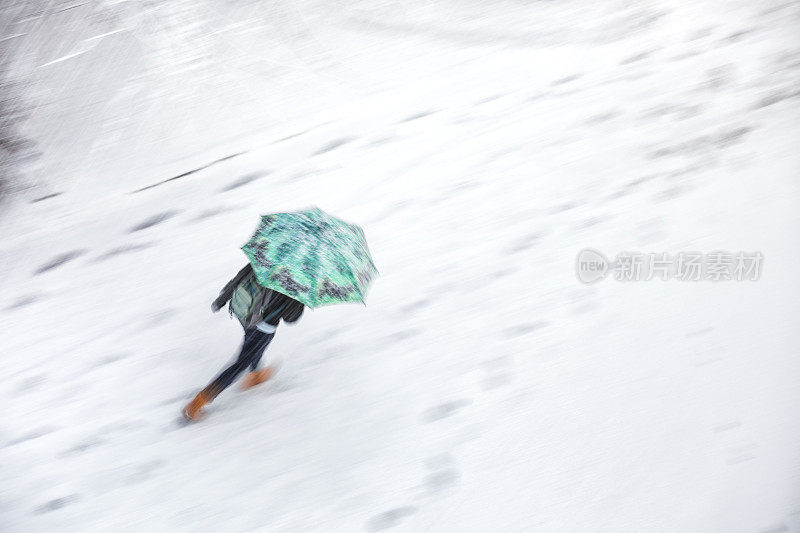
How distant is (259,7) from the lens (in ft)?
17.1

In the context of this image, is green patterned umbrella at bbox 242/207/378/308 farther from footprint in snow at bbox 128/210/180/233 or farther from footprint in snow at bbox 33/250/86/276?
footprint in snow at bbox 33/250/86/276

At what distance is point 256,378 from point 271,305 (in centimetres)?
69

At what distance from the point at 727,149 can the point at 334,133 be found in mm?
2389

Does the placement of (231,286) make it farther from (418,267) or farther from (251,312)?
(418,267)

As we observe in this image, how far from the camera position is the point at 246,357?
301 centimetres

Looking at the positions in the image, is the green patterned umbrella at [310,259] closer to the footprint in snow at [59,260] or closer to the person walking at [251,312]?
the person walking at [251,312]

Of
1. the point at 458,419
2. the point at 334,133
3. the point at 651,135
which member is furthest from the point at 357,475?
the point at 651,135

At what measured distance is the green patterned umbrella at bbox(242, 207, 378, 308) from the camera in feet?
8.77

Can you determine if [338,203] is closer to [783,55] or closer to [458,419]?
[458,419]

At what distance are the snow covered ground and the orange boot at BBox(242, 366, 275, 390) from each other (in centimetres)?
8

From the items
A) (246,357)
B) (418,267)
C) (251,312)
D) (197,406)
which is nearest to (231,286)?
(251,312)

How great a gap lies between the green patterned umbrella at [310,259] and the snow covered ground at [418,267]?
86 centimetres

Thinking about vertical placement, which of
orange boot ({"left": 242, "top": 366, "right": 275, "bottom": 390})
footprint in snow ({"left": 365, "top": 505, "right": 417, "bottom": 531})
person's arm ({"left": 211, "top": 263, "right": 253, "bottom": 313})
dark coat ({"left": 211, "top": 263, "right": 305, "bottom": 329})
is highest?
person's arm ({"left": 211, "top": 263, "right": 253, "bottom": 313})

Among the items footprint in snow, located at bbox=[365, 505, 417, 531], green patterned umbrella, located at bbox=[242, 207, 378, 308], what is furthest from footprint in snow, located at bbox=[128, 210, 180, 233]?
footprint in snow, located at bbox=[365, 505, 417, 531]
